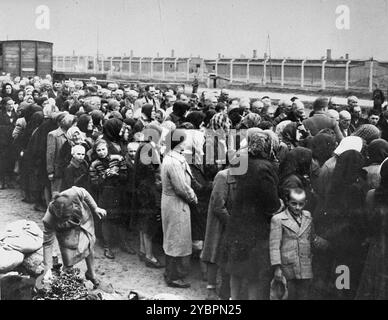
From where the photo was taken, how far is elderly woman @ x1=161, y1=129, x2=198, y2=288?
573 centimetres

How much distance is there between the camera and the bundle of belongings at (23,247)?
15.3ft

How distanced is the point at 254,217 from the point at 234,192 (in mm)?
535

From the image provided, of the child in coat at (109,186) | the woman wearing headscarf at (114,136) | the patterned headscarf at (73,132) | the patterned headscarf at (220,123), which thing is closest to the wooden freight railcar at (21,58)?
the patterned headscarf at (73,132)

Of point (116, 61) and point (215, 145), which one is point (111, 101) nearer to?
point (215, 145)

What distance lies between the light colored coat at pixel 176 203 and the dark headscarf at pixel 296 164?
1.19 meters

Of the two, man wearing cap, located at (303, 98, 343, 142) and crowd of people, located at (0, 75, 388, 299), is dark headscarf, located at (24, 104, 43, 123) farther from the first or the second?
man wearing cap, located at (303, 98, 343, 142)

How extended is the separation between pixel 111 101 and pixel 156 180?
3202mm

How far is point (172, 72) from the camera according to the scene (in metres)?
36.4

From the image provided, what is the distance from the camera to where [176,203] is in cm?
584

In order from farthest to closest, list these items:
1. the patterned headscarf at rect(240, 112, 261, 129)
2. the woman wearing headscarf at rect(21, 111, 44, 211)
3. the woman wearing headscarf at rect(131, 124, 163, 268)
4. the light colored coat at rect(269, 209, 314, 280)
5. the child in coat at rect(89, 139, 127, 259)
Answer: the woman wearing headscarf at rect(21, 111, 44, 211), the child in coat at rect(89, 139, 127, 259), the woman wearing headscarf at rect(131, 124, 163, 268), the patterned headscarf at rect(240, 112, 261, 129), the light colored coat at rect(269, 209, 314, 280)

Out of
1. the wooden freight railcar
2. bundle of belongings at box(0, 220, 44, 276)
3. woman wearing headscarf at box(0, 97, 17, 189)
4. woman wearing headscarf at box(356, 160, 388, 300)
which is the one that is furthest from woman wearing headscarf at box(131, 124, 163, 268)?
the wooden freight railcar

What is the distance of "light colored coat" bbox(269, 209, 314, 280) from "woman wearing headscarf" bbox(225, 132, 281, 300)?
125 millimetres

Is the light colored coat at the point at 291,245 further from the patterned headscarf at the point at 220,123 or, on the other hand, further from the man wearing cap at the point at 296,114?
the man wearing cap at the point at 296,114
